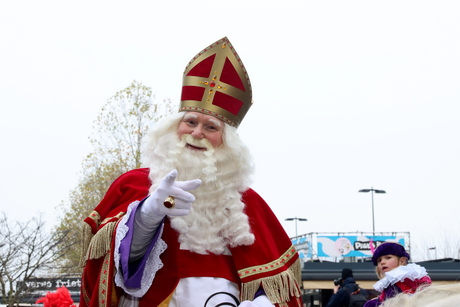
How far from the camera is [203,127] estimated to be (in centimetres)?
385

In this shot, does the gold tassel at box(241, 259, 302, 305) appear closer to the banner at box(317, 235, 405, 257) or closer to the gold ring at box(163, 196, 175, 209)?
the gold ring at box(163, 196, 175, 209)

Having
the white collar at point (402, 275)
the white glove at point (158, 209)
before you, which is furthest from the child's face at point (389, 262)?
the white glove at point (158, 209)

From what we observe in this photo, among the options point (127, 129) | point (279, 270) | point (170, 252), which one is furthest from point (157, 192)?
point (127, 129)

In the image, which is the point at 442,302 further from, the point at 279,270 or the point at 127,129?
the point at 127,129

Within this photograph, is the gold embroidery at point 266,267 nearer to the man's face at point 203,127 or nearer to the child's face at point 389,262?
the man's face at point 203,127

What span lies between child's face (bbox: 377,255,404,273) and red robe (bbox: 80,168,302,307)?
2.10 m

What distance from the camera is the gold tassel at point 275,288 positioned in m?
3.49

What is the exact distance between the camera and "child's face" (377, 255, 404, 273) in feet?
18.7

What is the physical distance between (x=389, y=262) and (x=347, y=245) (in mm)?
26383

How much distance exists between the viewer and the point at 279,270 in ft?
11.9

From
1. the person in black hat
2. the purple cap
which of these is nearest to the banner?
the person in black hat

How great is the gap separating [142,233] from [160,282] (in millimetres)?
320

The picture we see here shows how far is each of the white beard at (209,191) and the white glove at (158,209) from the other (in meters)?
0.26

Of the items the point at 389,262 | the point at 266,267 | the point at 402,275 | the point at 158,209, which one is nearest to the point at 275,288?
the point at 266,267
